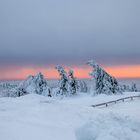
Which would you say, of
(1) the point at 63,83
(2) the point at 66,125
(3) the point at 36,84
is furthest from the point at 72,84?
(2) the point at 66,125

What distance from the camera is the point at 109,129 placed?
1295 cm

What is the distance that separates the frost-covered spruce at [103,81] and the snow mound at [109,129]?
38213mm

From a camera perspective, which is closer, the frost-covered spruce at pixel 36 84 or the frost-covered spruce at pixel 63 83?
the frost-covered spruce at pixel 36 84

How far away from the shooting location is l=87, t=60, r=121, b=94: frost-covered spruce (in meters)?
52.4

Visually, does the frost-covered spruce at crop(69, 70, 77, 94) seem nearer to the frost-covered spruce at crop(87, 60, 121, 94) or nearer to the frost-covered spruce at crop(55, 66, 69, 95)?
the frost-covered spruce at crop(55, 66, 69, 95)

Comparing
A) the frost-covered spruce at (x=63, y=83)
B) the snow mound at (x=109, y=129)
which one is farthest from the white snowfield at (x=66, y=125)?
the frost-covered spruce at (x=63, y=83)

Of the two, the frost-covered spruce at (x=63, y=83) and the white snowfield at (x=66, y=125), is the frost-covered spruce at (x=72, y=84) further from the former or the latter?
the white snowfield at (x=66, y=125)

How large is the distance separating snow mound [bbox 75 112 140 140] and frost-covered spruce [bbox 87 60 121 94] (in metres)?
38.2

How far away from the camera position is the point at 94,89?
53750 millimetres

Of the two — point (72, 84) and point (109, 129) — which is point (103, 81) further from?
point (109, 129)

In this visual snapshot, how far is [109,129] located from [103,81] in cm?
4016

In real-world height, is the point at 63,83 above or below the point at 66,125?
above

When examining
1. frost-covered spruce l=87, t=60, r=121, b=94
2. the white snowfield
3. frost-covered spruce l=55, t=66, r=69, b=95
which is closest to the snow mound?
the white snowfield

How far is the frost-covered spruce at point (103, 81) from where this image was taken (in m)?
52.4
